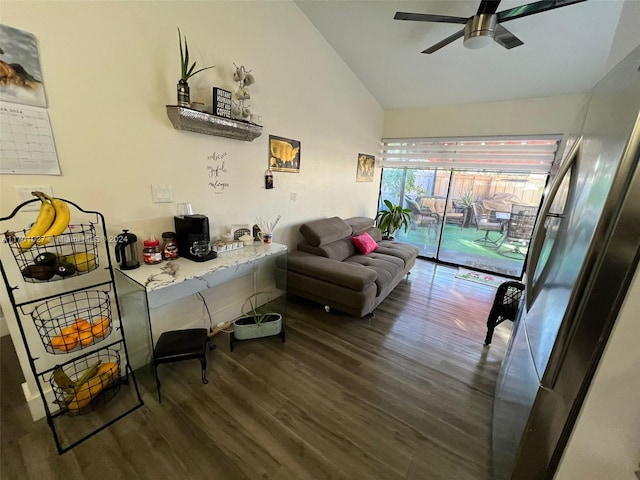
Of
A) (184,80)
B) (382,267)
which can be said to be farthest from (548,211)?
(184,80)

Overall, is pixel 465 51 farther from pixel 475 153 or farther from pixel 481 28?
pixel 475 153

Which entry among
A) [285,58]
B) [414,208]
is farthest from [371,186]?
[285,58]

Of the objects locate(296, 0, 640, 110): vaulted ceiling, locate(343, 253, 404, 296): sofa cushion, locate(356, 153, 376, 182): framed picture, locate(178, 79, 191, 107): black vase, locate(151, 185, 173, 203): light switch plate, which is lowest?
locate(343, 253, 404, 296): sofa cushion

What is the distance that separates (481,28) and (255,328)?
2.91m

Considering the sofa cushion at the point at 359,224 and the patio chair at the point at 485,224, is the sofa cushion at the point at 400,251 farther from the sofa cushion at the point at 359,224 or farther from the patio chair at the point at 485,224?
the patio chair at the point at 485,224

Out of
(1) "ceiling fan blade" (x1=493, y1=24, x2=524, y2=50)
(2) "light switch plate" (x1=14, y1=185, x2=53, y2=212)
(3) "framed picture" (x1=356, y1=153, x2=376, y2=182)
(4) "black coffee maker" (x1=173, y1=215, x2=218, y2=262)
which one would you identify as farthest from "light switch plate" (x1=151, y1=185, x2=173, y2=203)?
(3) "framed picture" (x1=356, y1=153, x2=376, y2=182)

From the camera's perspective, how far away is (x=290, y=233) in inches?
123

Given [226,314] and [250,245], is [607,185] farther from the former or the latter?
[226,314]

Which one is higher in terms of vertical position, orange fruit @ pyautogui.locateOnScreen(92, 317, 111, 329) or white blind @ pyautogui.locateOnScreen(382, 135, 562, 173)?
white blind @ pyautogui.locateOnScreen(382, 135, 562, 173)

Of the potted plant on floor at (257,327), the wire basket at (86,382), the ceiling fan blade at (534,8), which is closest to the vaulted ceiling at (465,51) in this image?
the ceiling fan blade at (534,8)

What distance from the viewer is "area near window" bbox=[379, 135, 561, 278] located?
387 cm

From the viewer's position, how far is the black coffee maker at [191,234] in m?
1.86

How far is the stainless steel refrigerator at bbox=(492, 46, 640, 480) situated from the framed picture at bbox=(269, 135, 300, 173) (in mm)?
2232

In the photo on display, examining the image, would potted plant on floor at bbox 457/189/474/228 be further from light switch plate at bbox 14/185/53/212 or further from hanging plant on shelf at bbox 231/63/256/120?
light switch plate at bbox 14/185/53/212
